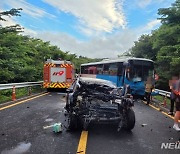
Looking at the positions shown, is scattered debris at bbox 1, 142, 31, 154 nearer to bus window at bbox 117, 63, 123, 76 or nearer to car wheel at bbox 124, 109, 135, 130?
car wheel at bbox 124, 109, 135, 130

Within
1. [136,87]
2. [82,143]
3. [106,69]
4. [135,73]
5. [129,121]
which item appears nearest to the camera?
[82,143]

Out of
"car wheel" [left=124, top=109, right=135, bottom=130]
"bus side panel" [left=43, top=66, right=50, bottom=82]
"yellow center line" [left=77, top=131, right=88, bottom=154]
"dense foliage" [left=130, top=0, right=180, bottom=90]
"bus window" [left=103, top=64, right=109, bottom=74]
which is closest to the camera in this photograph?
"yellow center line" [left=77, top=131, right=88, bottom=154]

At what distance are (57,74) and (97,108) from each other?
52.0 feet

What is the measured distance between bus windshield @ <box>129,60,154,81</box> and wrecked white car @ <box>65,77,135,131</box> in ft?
38.7

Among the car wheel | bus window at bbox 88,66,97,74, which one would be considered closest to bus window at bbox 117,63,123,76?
bus window at bbox 88,66,97,74

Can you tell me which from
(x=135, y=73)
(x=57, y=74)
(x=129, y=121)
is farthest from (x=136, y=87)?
(x=129, y=121)

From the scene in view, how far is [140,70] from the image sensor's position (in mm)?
20078

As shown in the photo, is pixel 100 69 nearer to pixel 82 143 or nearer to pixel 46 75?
pixel 46 75

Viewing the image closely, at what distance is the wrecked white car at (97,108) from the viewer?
24.5ft

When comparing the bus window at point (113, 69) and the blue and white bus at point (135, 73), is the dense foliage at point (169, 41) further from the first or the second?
the bus window at point (113, 69)

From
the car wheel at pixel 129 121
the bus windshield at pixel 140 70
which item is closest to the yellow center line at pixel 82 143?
the car wheel at pixel 129 121

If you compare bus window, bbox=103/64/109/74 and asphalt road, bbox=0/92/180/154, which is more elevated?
bus window, bbox=103/64/109/74

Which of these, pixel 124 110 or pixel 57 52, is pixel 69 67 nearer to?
pixel 124 110

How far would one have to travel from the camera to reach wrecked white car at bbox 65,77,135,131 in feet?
24.5
